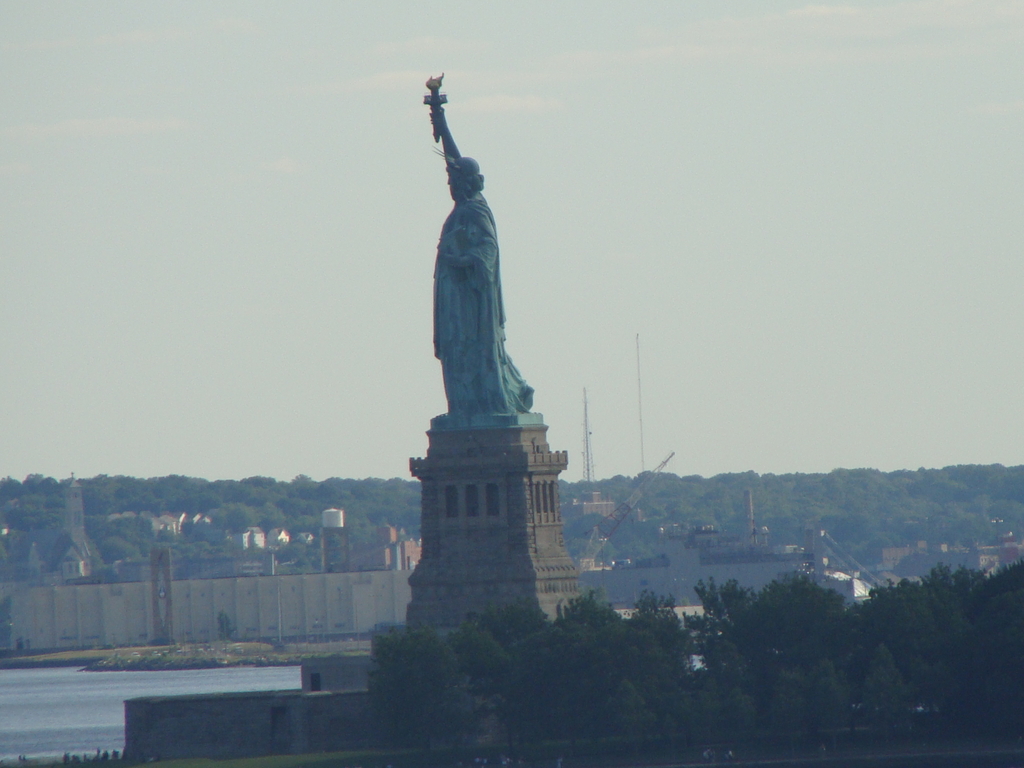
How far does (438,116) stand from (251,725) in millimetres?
19009

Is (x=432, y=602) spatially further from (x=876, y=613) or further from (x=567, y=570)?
(x=876, y=613)

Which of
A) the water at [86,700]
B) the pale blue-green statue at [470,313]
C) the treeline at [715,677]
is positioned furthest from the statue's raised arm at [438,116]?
the water at [86,700]

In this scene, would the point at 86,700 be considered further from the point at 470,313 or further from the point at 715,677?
the point at 715,677

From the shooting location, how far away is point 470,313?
77688mm

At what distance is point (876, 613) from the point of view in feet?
250

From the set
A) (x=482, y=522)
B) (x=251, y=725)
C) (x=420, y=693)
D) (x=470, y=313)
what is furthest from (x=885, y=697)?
(x=251, y=725)

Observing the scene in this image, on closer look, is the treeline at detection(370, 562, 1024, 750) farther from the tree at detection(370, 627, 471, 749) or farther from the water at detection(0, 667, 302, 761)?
the water at detection(0, 667, 302, 761)

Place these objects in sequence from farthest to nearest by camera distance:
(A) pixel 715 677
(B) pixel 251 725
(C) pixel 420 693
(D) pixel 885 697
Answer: (B) pixel 251 725
(A) pixel 715 677
(C) pixel 420 693
(D) pixel 885 697

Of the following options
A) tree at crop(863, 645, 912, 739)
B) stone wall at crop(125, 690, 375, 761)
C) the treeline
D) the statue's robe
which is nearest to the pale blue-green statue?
the statue's robe

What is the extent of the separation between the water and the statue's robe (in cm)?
2678

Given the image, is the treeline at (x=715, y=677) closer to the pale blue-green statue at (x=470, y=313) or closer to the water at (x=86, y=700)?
the pale blue-green statue at (x=470, y=313)

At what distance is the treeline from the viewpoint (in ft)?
238

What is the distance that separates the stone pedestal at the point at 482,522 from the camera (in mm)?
77312

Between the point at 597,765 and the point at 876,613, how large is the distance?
10.5 meters
